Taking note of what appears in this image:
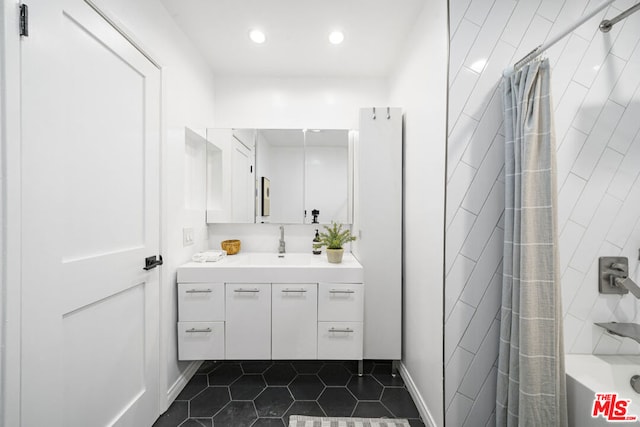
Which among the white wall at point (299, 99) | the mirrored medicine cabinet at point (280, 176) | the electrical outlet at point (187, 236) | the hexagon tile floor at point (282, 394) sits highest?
the white wall at point (299, 99)

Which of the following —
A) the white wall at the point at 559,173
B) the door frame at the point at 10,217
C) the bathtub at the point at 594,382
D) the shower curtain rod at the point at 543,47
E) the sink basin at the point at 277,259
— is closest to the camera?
the door frame at the point at 10,217

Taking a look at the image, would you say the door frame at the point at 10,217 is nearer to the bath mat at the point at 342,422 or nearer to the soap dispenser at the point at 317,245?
the bath mat at the point at 342,422

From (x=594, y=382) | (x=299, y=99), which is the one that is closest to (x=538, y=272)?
(x=594, y=382)

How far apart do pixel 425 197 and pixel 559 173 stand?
0.64 metres

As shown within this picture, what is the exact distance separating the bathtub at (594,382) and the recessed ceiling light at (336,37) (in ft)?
7.59

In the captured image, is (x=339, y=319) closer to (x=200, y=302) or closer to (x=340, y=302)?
(x=340, y=302)

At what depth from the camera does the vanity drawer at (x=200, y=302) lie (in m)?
1.73

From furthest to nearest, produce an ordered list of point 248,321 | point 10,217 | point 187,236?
point 187,236 < point 248,321 < point 10,217

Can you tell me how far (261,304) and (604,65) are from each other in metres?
2.33

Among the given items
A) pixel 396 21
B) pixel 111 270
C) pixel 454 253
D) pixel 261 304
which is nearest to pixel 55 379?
pixel 111 270

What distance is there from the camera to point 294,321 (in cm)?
179

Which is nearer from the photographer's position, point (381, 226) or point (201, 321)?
point (201, 321)

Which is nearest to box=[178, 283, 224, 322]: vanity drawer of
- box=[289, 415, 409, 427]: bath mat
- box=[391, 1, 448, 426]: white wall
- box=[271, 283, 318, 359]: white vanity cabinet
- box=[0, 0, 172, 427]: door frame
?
box=[271, 283, 318, 359]: white vanity cabinet

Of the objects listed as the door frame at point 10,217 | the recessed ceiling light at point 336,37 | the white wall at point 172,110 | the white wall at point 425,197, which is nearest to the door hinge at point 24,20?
the door frame at point 10,217
